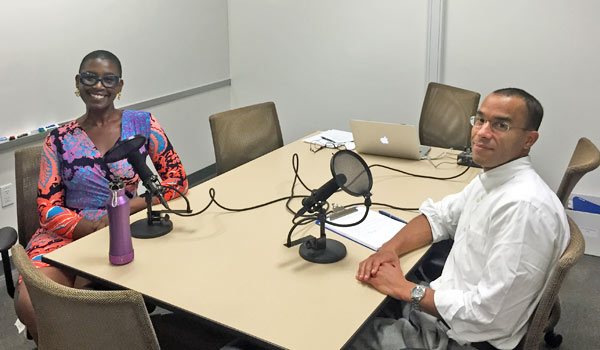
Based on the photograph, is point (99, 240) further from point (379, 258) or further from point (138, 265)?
point (379, 258)

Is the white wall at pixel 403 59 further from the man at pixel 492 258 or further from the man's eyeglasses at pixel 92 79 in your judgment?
the man's eyeglasses at pixel 92 79

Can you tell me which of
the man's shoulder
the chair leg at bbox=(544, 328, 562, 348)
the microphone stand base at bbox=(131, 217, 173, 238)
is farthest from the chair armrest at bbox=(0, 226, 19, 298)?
the chair leg at bbox=(544, 328, 562, 348)

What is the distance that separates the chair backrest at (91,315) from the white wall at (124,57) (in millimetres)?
1976

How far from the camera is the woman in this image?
216 cm

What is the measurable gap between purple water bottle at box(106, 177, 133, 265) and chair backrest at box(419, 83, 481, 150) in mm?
2080

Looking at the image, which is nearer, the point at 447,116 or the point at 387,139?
the point at 387,139

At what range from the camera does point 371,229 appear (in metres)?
2.00

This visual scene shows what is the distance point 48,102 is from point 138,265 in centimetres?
185

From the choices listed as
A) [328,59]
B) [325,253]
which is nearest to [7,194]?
[325,253]

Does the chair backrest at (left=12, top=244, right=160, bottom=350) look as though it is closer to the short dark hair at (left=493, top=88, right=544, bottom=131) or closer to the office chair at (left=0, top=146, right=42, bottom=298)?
the office chair at (left=0, top=146, right=42, bottom=298)

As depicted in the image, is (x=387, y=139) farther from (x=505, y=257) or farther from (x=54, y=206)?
(x=54, y=206)

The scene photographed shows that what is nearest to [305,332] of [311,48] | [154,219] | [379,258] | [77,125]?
[379,258]

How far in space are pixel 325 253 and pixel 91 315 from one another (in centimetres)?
78

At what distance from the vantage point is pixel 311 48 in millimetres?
4398
